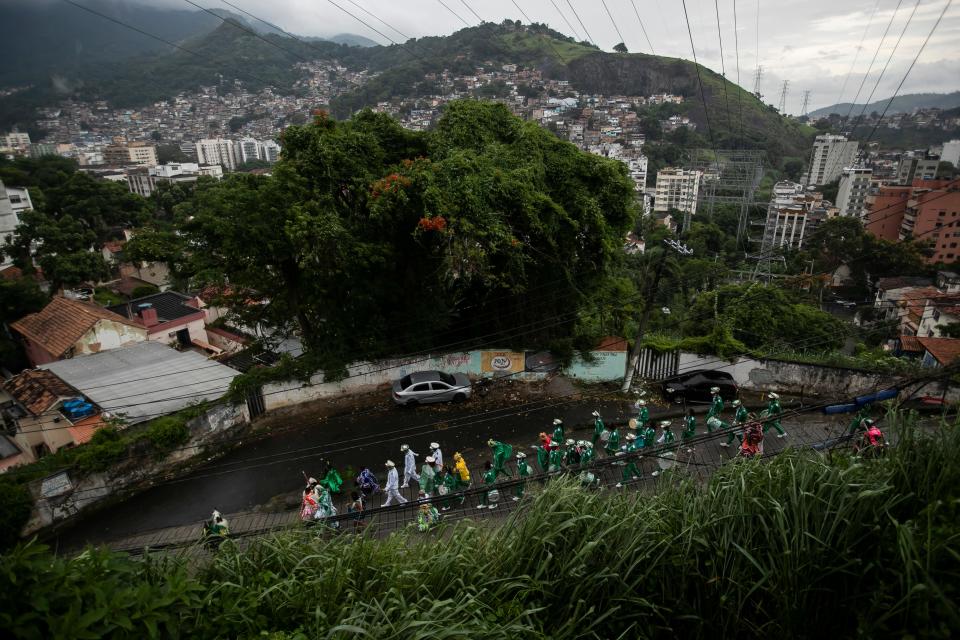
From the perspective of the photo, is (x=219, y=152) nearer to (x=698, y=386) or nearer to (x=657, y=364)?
(x=657, y=364)

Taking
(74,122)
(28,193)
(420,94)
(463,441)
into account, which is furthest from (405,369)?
(74,122)

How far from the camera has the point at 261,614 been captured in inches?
115

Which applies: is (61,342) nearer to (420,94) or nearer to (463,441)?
(463,441)

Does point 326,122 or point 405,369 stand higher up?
point 326,122

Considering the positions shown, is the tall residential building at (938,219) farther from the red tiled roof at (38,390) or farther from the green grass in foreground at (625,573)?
the red tiled roof at (38,390)

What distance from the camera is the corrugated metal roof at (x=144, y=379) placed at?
12.3m

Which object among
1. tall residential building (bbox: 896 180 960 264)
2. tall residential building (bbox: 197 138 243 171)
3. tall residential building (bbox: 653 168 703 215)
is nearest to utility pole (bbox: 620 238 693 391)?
tall residential building (bbox: 896 180 960 264)

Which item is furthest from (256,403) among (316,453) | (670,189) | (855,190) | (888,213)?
(670,189)

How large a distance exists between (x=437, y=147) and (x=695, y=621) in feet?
43.5

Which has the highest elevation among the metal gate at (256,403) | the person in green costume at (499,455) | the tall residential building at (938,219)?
the tall residential building at (938,219)

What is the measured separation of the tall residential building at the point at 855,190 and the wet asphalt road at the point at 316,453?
7010 cm

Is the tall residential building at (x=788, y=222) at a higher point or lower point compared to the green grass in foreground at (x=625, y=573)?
lower

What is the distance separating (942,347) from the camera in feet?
58.5

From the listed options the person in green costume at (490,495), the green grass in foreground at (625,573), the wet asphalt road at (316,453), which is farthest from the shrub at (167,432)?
the green grass in foreground at (625,573)
